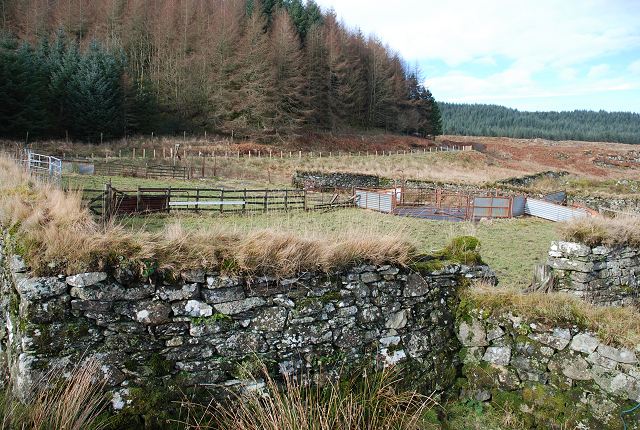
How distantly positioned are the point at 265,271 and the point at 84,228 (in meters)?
1.93

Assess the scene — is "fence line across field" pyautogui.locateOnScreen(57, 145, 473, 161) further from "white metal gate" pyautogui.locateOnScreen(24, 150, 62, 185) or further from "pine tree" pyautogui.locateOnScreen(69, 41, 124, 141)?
"white metal gate" pyautogui.locateOnScreen(24, 150, 62, 185)

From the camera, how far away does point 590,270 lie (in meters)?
8.27

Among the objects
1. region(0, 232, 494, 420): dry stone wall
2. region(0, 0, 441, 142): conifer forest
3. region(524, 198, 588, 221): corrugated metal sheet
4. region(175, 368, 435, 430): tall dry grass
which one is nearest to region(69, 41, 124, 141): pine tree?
region(0, 0, 441, 142): conifer forest

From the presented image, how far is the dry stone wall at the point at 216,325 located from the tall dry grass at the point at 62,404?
95 mm

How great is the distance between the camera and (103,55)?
42.8 metres

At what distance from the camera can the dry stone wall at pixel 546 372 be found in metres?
→ 4.51

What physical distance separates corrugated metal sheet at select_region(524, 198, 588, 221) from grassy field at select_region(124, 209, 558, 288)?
0.99 metres

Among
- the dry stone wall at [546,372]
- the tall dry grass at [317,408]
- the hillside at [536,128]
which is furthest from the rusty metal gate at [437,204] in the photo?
the hillside at [536,128]

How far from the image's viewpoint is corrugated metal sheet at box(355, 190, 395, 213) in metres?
23.5

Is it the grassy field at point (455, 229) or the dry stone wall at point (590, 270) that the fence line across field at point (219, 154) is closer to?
the grassy field at point (455, 229)

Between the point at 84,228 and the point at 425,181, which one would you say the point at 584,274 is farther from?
the point at 425,181

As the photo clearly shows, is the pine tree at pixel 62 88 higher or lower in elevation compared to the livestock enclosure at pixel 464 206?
higher

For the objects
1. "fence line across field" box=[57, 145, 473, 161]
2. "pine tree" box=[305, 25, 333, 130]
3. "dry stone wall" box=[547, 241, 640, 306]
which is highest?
"pine tree" box=[305, 25, 333, 130]

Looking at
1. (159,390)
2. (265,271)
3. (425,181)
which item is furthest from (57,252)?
(425,181)
